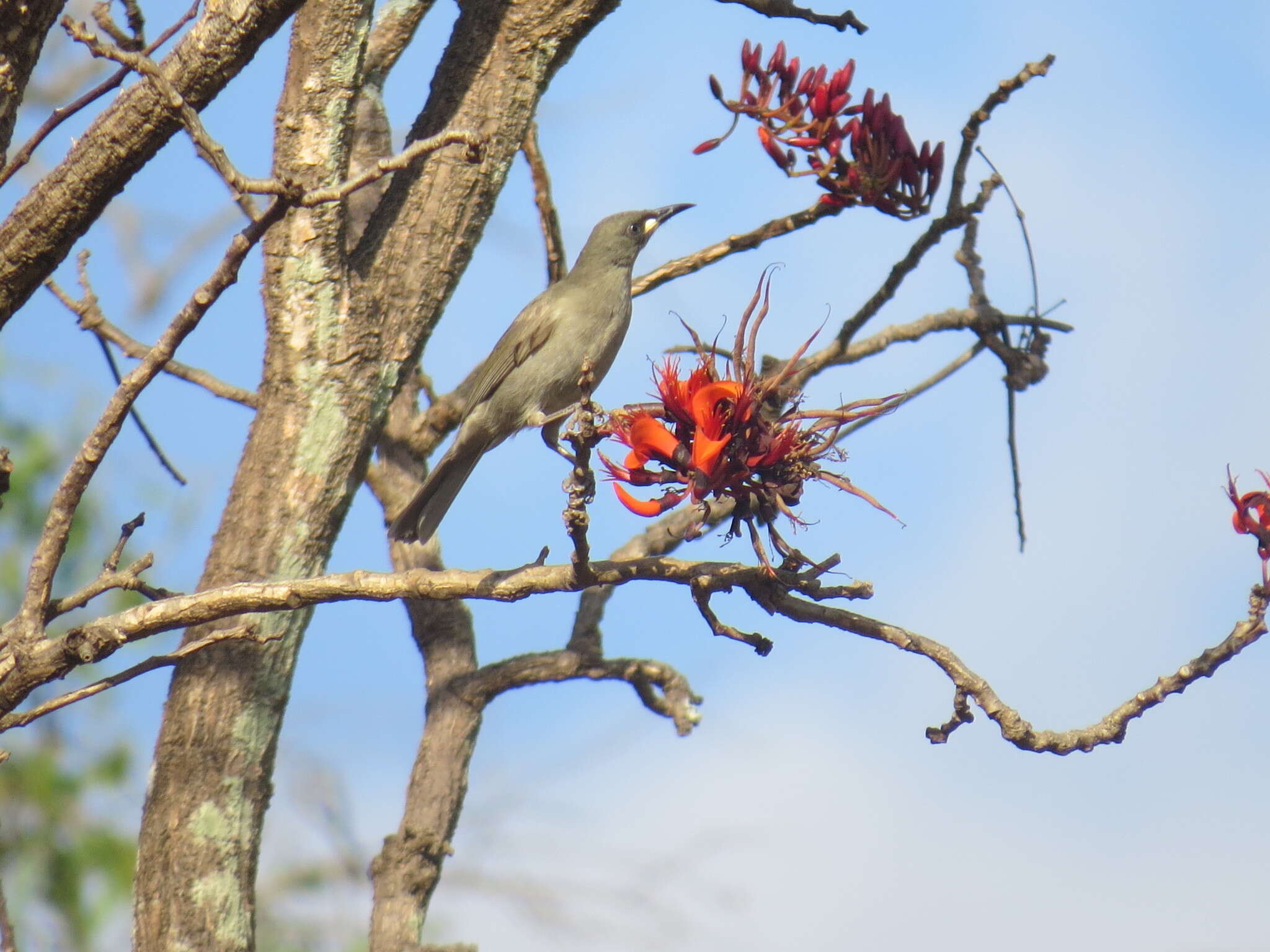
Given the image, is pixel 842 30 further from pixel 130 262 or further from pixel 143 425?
pixel 130 262

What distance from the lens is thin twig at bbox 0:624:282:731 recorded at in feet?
10.1

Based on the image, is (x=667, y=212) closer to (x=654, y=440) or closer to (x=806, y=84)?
(x=806, y=84)

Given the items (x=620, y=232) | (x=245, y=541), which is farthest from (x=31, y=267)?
(x=620, y=232)

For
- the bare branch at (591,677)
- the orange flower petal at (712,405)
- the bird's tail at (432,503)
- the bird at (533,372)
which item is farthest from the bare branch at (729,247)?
the orange flower petal at (712,405)

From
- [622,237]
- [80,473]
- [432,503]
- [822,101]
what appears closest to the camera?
[80,473]

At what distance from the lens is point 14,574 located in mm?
9391

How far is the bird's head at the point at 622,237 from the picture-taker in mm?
6309

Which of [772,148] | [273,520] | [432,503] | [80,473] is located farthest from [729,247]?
[80,473]

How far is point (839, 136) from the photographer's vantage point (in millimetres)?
5082

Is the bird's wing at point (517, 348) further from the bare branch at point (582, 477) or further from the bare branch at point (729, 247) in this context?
the bare branch at point (582, 477)

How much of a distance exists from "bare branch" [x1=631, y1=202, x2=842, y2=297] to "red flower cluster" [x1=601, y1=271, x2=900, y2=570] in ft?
7.88

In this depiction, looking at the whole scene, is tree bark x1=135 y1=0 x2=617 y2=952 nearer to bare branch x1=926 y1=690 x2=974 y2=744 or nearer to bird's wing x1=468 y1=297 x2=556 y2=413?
bird's wing x1=468 y1=297 x2=556 y2=413

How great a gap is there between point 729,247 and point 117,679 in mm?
3479

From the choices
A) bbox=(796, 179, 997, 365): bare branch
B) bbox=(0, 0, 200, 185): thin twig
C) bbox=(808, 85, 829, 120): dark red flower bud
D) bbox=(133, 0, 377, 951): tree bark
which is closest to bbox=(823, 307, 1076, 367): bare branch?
bbox=(796, 179, 997, 365): bare branch
